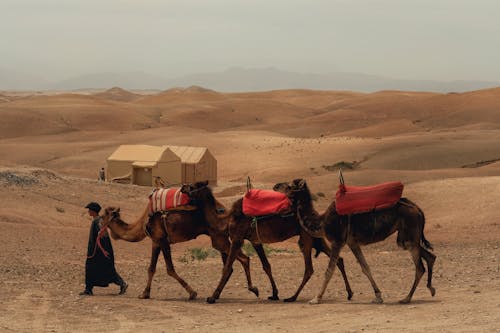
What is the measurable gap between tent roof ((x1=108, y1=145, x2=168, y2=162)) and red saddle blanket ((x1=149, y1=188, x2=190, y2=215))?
21652mm

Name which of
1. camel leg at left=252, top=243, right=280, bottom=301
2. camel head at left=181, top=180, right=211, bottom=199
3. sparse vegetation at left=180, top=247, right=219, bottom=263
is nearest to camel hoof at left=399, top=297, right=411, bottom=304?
camel leg at left=252, top=243, right=280, bottom=301

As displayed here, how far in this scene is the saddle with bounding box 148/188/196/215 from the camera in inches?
502

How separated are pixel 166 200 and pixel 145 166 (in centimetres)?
2172

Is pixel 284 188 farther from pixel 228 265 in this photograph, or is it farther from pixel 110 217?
pixel 110 217

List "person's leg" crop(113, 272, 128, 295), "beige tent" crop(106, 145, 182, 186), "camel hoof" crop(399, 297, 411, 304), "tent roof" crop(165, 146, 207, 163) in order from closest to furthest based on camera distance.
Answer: "camel hoof" crop(399, 297, 411, 304)
"person's leg" crop(113, 272, 128, 295)
"beige tent" crop(106, 145, 182, 186)
"tent roof" crop(165, 146, 207, 163)

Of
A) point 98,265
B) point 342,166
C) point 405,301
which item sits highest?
point 98,265

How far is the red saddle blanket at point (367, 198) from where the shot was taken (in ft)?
38.1

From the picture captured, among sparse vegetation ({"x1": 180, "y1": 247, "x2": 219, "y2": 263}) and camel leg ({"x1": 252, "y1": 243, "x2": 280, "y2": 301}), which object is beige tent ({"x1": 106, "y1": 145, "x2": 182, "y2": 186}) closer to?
sparse vegetation ({"x1": 180, "y1": 247, "x2": 219, "y2": 263})

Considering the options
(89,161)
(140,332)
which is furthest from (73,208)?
(89,161)

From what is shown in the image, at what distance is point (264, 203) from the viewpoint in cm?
1238

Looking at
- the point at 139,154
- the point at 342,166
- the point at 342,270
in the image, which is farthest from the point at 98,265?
the point at 342,166

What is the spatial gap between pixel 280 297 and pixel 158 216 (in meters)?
2.35

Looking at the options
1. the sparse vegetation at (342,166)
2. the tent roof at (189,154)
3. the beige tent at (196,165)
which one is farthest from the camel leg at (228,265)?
the sparse vegetation at (342,166)

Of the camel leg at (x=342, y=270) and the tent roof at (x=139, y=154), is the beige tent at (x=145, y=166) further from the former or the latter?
the camel leg at (x=342, y=270)
